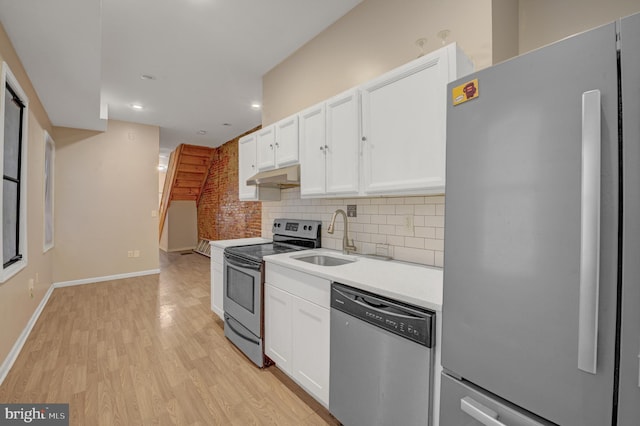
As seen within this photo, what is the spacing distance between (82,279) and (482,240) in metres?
6.15

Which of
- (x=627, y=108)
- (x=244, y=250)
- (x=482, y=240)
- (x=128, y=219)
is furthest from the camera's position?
(x=128, y=219)

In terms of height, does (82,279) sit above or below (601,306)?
below

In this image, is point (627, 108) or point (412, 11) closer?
point (627, 108)

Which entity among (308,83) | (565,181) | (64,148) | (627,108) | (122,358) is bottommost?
(122,358)

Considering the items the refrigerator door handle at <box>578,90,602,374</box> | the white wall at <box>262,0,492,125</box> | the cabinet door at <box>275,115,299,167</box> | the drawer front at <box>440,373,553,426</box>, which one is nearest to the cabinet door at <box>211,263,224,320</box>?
the cabinet door at <box>275,115,299,167</box>

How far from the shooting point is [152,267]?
5.57 meters

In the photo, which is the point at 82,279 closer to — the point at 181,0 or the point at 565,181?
the point at 181,0

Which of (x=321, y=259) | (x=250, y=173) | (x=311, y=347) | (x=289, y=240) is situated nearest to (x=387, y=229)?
(x=321, y=259)

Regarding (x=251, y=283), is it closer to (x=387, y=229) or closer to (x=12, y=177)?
(x=387, y=229)

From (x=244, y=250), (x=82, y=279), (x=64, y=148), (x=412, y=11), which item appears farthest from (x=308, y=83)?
(x=82, y=279)

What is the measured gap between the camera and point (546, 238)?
825 millimetres

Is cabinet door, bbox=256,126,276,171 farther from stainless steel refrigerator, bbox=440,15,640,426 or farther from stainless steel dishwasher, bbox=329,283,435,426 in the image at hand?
stainless steel refrigerator, bbox=440,15,640,426

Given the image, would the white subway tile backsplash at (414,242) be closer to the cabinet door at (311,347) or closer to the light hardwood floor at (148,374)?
the cabinet door at (311,347)

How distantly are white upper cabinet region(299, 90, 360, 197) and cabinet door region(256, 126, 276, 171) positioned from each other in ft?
1.60
